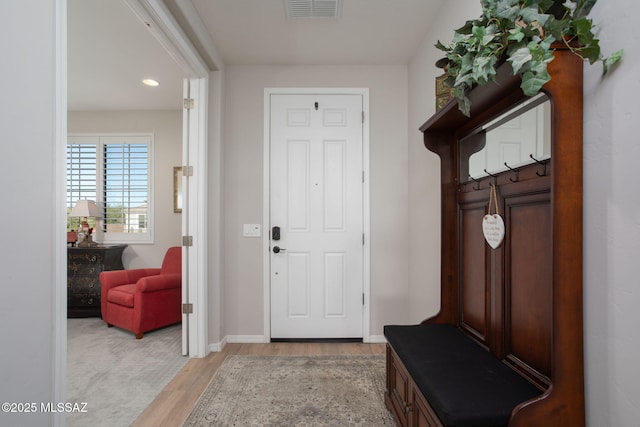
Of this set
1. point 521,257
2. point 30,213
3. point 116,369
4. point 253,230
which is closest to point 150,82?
point 253,230

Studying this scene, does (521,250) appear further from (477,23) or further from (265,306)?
(265,306)

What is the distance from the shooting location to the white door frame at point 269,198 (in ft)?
9.84

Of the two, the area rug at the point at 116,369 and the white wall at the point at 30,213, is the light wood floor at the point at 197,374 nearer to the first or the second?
the area rug at the point at 116,369

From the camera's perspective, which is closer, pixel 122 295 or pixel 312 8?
pixel 312 8

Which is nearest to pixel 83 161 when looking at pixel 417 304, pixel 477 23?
pixel 417 304

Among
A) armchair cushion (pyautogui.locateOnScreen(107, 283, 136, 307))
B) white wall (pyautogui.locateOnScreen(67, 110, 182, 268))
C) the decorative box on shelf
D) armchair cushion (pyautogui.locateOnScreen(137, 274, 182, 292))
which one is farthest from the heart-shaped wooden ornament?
white wall (pyautogui.locateOnScreen(67, 110, 182, 268))

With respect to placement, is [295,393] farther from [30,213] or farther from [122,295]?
[122,295]

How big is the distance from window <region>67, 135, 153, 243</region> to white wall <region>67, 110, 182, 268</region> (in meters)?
0.10

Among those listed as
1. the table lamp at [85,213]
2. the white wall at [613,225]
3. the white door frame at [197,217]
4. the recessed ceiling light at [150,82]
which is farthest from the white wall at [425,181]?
the table lamp at [85,213]

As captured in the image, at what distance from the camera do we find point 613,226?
0.91 m

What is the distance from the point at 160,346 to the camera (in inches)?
116

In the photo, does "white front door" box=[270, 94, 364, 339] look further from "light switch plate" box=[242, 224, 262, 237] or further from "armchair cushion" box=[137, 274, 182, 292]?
"armchair cushion" box=[137, 274, 182, 292]

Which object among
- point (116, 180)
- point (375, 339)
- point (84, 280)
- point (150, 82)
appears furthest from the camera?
point (116, 180)

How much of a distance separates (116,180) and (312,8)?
11.8 feet
